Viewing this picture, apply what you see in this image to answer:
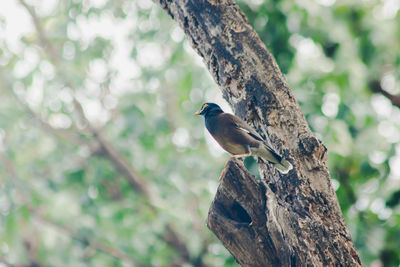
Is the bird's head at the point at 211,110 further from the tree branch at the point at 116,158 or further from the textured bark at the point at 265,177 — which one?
the tree branch at the point at 116,158

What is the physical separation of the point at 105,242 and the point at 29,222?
114 cm

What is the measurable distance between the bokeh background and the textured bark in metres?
1.69

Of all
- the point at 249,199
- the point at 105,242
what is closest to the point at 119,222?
the point at 105,242

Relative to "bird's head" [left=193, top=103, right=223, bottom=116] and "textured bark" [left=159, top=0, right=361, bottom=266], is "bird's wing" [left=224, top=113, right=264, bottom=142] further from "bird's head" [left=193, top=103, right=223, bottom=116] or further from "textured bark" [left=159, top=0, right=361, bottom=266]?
"bird's head" [left=193, top=103, right=223, bottom=116]

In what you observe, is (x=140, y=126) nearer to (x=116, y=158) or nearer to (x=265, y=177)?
(x=116, y=158)

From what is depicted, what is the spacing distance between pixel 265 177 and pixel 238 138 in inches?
15.2

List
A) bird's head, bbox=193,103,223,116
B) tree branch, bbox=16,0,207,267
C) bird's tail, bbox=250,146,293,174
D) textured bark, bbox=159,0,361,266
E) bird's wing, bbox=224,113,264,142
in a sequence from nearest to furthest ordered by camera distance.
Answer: textured bark, bbox=159,0,361,266 → bird's tail, bbox=250,146,293,174 → bird's wing, bbox=224,113,264,142 → bird's head, bbox=193,103,223,116 → tree branch, bbox=16,0,207,267

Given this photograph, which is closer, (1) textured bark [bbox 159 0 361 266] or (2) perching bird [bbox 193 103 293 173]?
(1) textured bark [bbox 159 0 361 266]

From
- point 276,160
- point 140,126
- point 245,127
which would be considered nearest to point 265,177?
point 276,160

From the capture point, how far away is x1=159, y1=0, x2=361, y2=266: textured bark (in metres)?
2.07

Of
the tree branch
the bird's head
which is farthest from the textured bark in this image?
the tree branch

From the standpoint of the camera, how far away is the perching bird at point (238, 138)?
2299 millimetres

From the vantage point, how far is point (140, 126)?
5.76 metres

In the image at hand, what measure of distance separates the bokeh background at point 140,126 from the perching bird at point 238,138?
4.59ft
